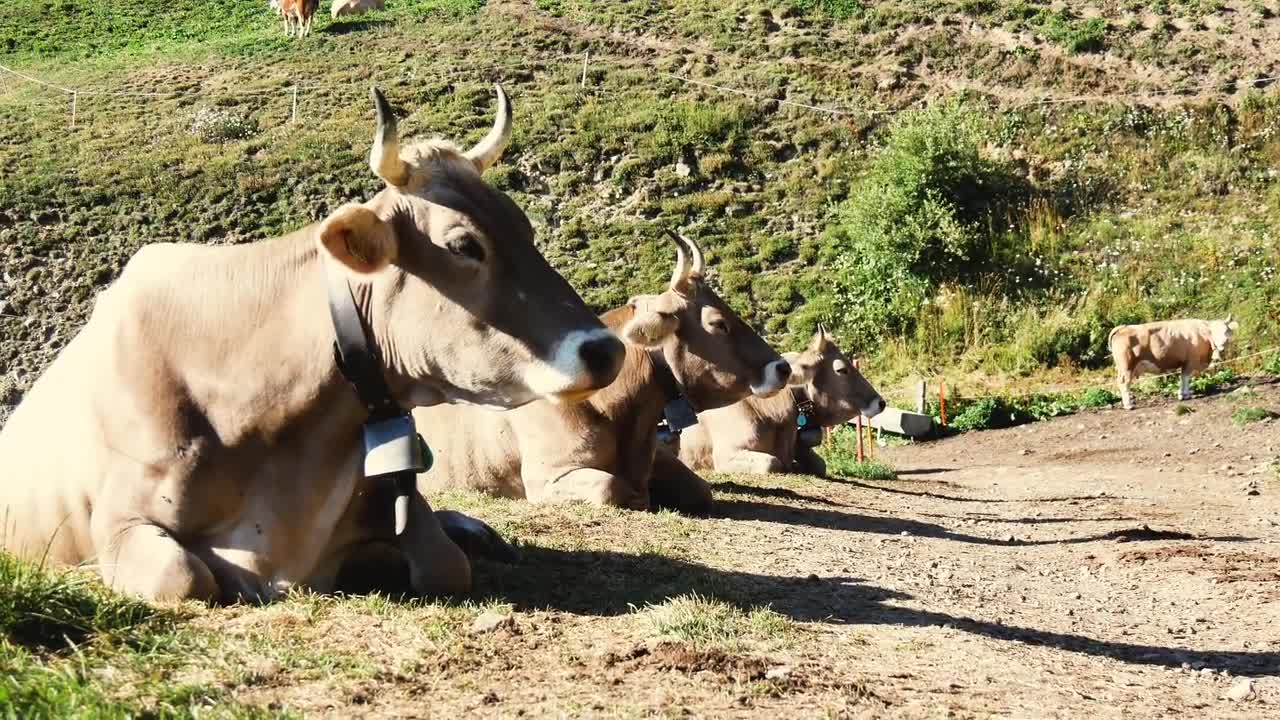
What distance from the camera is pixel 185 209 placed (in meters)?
37.0

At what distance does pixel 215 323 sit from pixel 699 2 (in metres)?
51.9

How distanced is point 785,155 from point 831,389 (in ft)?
81.2

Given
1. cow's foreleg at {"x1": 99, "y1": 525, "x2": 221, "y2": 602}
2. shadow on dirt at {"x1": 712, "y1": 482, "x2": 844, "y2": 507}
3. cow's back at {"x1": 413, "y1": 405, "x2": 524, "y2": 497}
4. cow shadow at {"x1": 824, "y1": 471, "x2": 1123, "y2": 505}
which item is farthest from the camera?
cow shadow at {"x1": 824, "y1": 471, "x2": 1123, "y2": 505}

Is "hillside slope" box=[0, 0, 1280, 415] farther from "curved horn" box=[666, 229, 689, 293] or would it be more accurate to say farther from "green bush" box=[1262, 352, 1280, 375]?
"curved horn" box=[666, 229, 689, 293]

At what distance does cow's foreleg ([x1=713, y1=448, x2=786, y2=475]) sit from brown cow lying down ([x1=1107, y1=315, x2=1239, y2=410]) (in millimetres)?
11323

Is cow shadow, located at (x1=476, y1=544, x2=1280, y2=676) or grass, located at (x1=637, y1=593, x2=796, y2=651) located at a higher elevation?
grass, located at (x1=637, y1=593, x2=796, y2=651)

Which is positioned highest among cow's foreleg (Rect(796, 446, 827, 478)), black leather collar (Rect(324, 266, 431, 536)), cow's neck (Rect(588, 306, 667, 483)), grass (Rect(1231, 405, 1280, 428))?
black leather collar (Rect(324, 266, 431, 536))

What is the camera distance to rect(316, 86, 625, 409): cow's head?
4.66 metres

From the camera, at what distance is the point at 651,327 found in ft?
31.8

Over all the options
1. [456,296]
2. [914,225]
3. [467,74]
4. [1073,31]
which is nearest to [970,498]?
[456,296]

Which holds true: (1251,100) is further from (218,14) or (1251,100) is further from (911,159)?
(218,14)

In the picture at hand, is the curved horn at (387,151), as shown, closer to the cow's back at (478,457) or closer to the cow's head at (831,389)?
the cow's back at (478,457)

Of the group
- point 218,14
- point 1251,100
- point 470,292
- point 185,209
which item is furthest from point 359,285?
point 218,14

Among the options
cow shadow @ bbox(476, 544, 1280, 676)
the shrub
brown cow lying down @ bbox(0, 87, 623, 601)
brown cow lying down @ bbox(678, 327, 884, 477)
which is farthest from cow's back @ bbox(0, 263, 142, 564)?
the shrub
